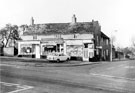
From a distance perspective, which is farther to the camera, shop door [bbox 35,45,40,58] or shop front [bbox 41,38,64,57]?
shop door [bbox 35,45,40,58]

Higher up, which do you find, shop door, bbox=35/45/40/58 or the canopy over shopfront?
the canopy over shopfront

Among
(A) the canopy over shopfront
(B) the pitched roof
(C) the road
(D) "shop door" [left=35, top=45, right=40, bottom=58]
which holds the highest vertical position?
(B) the pitched roof

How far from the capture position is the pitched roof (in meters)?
46.8

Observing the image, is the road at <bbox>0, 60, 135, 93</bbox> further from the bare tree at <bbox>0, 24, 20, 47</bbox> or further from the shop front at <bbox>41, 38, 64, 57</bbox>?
the bare tree at <bbox>0, 24, 20, 47</bbox>

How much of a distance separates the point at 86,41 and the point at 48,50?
822 cm

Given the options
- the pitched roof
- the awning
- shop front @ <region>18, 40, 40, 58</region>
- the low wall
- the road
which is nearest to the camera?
the road

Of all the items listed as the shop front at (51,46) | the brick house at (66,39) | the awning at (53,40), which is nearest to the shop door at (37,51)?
the brick house at (66,39)

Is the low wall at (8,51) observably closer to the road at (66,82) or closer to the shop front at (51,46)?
the shop front at (51,46)

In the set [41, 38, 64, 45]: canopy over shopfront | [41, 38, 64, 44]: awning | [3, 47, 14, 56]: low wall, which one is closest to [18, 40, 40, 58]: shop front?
[41, 38, 64, 44]: awning

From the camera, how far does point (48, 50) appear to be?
46.4 meters

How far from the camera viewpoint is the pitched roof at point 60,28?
46.8 meters

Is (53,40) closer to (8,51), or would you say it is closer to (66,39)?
(66,39)

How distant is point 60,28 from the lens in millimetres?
49125

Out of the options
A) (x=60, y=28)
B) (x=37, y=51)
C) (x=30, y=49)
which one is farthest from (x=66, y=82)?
(x=60, y=28)
